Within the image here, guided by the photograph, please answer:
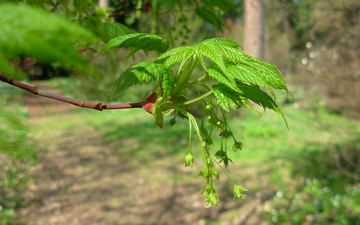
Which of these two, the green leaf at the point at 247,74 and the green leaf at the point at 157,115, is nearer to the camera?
the green leaf at the point at 247,74

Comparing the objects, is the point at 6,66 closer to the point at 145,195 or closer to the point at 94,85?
the point at 145,195

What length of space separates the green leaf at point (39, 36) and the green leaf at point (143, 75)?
0.38 meters

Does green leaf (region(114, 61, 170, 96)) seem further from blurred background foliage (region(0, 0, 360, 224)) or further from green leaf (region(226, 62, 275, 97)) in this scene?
blurred background foliage (region(0, 0, 360, 224))

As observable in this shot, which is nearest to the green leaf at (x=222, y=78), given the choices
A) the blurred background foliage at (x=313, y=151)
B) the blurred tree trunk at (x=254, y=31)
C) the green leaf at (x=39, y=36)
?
the green leaf at (x=39, y=36)

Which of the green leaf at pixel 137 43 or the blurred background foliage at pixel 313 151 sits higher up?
the green leaf at pixel 137 43

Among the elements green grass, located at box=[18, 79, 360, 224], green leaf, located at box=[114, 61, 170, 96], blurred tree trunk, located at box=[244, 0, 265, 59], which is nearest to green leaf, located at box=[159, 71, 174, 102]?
green leaf, located at box=[114, 61, 170, 96]

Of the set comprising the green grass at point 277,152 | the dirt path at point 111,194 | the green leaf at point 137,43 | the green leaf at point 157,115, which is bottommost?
the dirt path at point 111,194

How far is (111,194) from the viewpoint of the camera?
4.75m

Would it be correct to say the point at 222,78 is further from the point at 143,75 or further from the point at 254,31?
the point at 254,31

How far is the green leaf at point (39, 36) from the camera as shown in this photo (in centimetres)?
32

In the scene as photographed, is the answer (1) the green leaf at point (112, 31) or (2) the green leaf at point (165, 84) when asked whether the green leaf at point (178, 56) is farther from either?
(1) the green leaf at point (112, 31)

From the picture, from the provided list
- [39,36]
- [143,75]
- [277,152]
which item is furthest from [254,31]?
[39,36]

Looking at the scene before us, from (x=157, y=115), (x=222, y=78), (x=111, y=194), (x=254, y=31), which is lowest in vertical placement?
(x=111, y=194)

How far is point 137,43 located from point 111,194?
4208 mm
